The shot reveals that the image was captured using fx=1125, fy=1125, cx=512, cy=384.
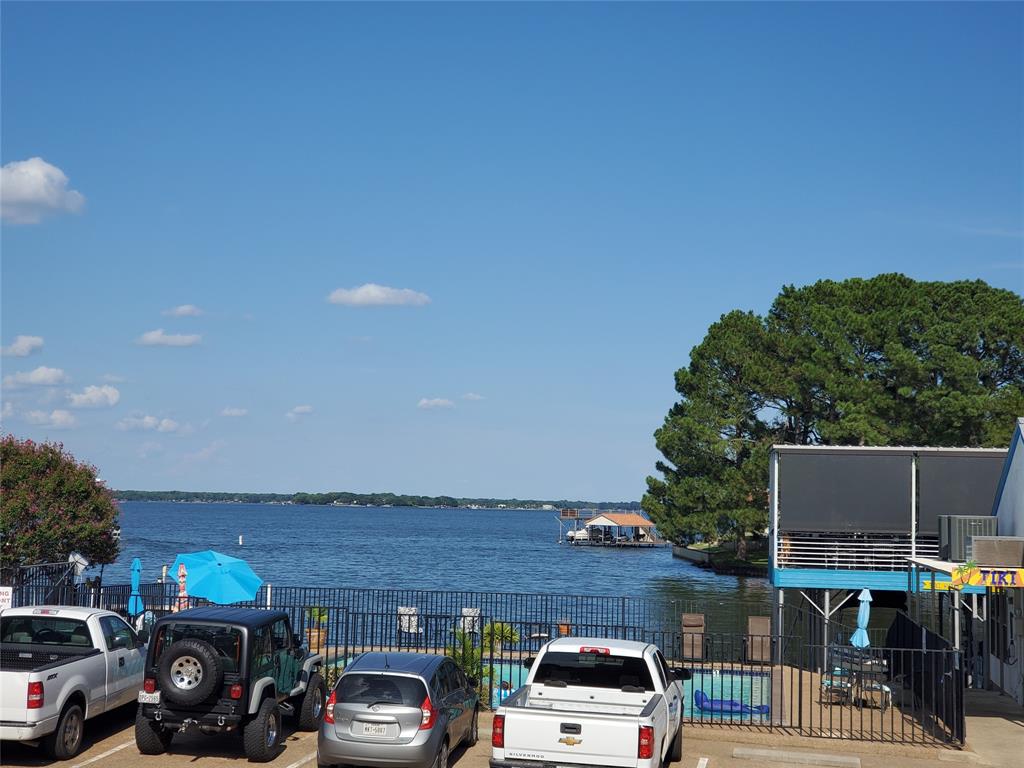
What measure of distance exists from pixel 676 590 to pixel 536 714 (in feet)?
205

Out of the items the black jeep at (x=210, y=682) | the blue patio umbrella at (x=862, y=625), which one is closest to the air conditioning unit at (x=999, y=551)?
the blue patio umbrella at (x=862, y=625)

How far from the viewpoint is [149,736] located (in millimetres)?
14828

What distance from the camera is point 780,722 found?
18.3 meters

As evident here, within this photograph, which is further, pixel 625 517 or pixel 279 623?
pixel 625 517

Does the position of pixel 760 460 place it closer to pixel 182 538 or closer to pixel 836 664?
pixel 836 664

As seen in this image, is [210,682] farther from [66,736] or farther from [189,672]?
[66,736]

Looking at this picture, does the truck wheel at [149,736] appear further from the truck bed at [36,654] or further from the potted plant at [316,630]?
the potted plant at [316,630]

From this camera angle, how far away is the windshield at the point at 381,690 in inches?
531

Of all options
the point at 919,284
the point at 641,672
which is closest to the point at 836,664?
the point at 641,672

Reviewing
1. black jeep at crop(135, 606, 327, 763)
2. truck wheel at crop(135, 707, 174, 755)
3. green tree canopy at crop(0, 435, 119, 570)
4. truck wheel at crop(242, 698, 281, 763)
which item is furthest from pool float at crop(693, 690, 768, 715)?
green tree canopy at crop(0, 435, 119, 570)

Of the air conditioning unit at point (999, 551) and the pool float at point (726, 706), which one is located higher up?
the air conditioning unit at point (999, 551)

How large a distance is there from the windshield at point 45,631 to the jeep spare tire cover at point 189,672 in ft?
5.88

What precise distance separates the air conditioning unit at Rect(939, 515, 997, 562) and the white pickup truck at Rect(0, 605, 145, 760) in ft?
51.7

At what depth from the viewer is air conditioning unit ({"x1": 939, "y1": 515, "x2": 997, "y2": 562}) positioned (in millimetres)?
22797
